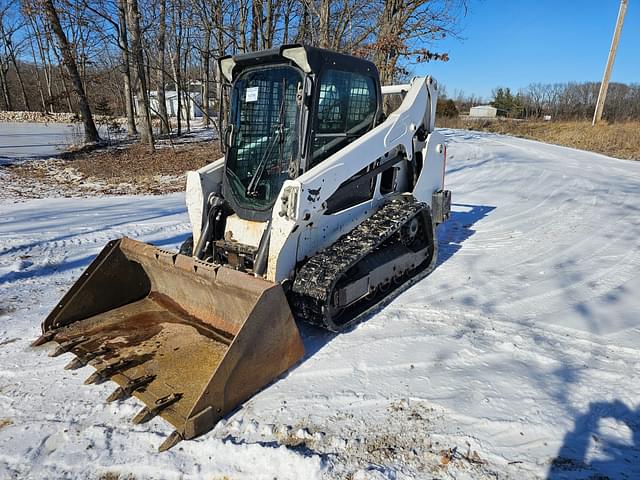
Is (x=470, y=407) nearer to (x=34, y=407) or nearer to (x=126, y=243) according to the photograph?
(x=34, y=407)

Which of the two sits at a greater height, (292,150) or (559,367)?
(292,150)

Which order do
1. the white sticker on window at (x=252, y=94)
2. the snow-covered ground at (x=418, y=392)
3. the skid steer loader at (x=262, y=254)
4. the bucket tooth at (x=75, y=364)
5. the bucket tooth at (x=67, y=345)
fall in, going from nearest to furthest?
the snow-covered ground at (x=418, y=392) → the skid steer loader at (x=262, y=254) → the bucket tooth at (x=75, y=364) → the bucket tooth at (x=67, y=345) → the white sticker on window at (x=252, y=94)

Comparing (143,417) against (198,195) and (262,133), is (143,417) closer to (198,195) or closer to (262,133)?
(198,195)

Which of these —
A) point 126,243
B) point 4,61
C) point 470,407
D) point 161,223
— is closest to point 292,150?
point 126,243

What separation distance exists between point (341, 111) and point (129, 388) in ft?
9.30

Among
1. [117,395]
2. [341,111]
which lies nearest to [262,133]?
[341,111]

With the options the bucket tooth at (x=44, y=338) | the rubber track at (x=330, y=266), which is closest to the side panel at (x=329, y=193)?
the rubber track at (x=330, y=266)

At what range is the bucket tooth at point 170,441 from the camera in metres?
2.33

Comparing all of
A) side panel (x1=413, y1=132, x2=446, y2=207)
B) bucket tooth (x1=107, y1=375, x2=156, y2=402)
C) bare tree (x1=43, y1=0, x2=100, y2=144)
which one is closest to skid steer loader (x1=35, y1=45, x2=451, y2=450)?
bucket tooth (x1=107, y1=375, x2=156, y2=402)

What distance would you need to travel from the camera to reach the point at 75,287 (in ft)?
11.6

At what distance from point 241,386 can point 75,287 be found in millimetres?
1865

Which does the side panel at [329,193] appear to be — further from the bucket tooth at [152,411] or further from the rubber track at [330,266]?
the bucket tooth at [152,411]

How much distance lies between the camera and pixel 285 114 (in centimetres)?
376

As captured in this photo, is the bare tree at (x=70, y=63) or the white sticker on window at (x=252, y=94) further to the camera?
the bare tree at (x=70, y=63)
